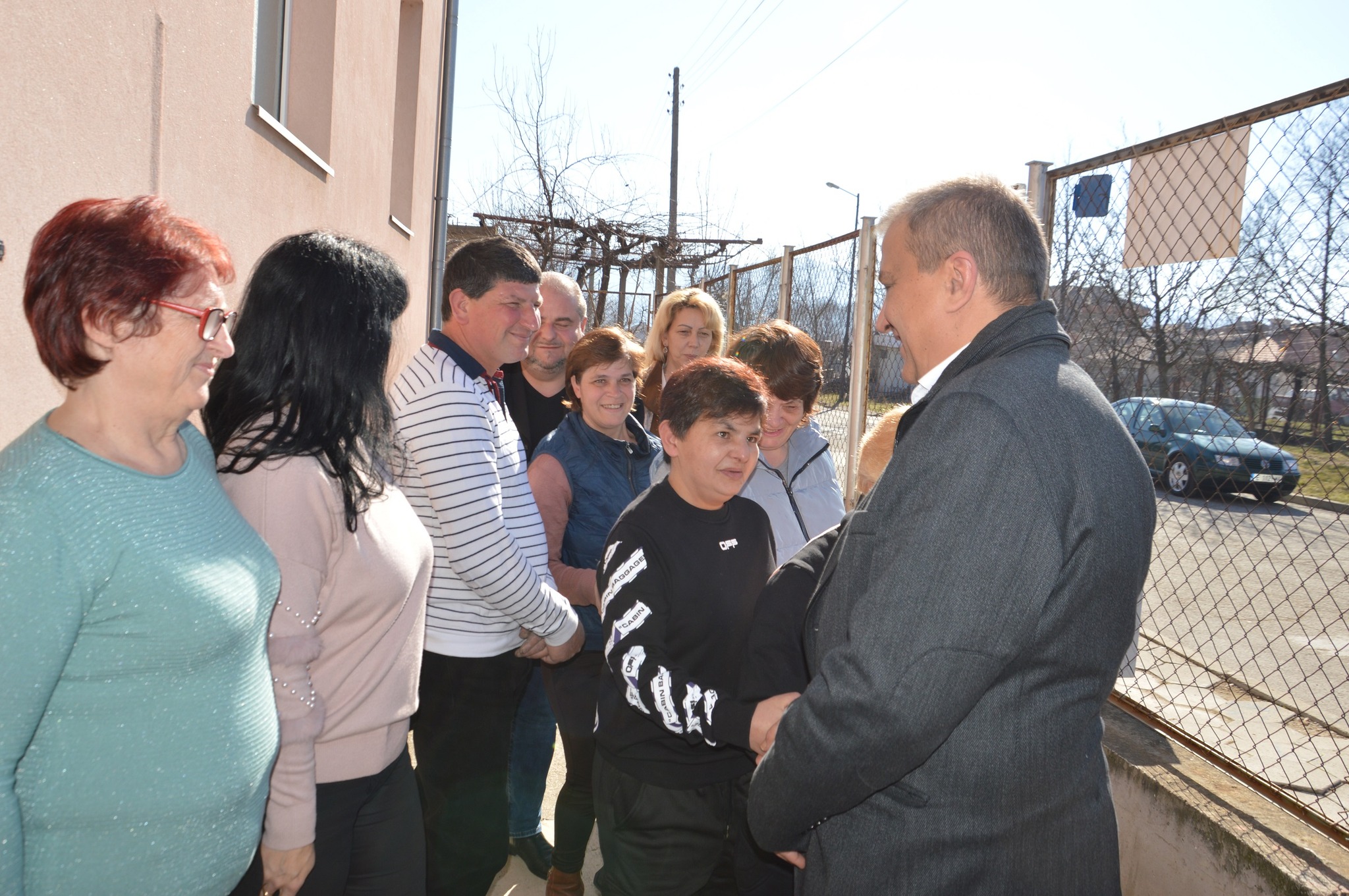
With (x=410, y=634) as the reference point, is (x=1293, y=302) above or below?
above

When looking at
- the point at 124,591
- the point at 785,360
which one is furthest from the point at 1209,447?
the point at 124,591

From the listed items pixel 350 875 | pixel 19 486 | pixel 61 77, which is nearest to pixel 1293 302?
pixel 350 875

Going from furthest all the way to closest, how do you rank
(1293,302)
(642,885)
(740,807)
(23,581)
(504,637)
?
1. (1293,302)
2. (504,637)
3. (740,807)
4. (642,885)
5. (23,581)

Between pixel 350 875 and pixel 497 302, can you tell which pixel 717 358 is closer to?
pixel 497 302

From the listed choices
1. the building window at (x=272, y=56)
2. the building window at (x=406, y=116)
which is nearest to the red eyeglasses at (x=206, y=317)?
the building window at (x=272, y=56)

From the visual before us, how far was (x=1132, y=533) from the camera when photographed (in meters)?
1.34

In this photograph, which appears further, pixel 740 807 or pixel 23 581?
pixel 740 807

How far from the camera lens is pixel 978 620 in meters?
1.24

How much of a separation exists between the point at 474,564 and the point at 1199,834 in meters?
2.18

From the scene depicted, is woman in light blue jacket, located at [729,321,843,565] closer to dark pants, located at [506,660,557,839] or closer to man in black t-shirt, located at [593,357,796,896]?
man in black t-shirt, located at [593,357,796,896]

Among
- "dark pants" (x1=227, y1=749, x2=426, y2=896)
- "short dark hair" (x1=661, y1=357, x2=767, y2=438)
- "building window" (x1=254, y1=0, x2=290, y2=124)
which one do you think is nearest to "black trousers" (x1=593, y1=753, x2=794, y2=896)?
"dark pants" (x1=227, y1=749, x2=426, y2=896)

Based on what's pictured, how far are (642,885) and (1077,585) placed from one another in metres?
1.36

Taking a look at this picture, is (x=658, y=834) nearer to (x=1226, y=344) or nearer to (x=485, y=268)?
(x=485, y=268)

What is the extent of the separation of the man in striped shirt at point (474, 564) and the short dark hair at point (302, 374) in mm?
498
